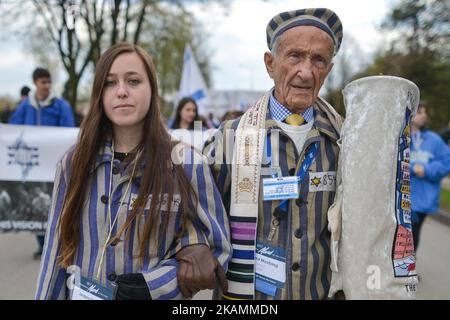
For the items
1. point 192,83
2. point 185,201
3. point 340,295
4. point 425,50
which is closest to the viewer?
point 340,295

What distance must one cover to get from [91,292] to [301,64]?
1.25m

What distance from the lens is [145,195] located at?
1936 mm

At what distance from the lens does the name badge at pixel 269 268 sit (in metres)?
1.97

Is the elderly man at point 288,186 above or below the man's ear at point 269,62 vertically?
below

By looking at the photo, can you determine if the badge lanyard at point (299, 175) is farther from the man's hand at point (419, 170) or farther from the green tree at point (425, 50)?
the green tree at point (425, 50)

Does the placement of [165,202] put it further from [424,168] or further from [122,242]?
[424,168]

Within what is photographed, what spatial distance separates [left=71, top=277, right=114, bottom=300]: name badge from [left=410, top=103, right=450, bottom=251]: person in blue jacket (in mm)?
4016

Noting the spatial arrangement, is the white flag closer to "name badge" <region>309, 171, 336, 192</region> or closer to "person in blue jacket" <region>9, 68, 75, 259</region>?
"person in blue jacket" <region>9, 68, 75, 259</region>

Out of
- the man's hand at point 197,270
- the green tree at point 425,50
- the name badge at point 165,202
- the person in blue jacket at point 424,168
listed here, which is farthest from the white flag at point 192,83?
the green tree at point 425,50

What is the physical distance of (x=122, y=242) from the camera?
1919mm

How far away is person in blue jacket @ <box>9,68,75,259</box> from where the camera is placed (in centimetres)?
618

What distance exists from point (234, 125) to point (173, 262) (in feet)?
2.19

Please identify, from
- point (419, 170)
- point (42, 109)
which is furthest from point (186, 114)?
point (419, 170)

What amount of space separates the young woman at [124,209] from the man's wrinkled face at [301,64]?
487 millimetres
